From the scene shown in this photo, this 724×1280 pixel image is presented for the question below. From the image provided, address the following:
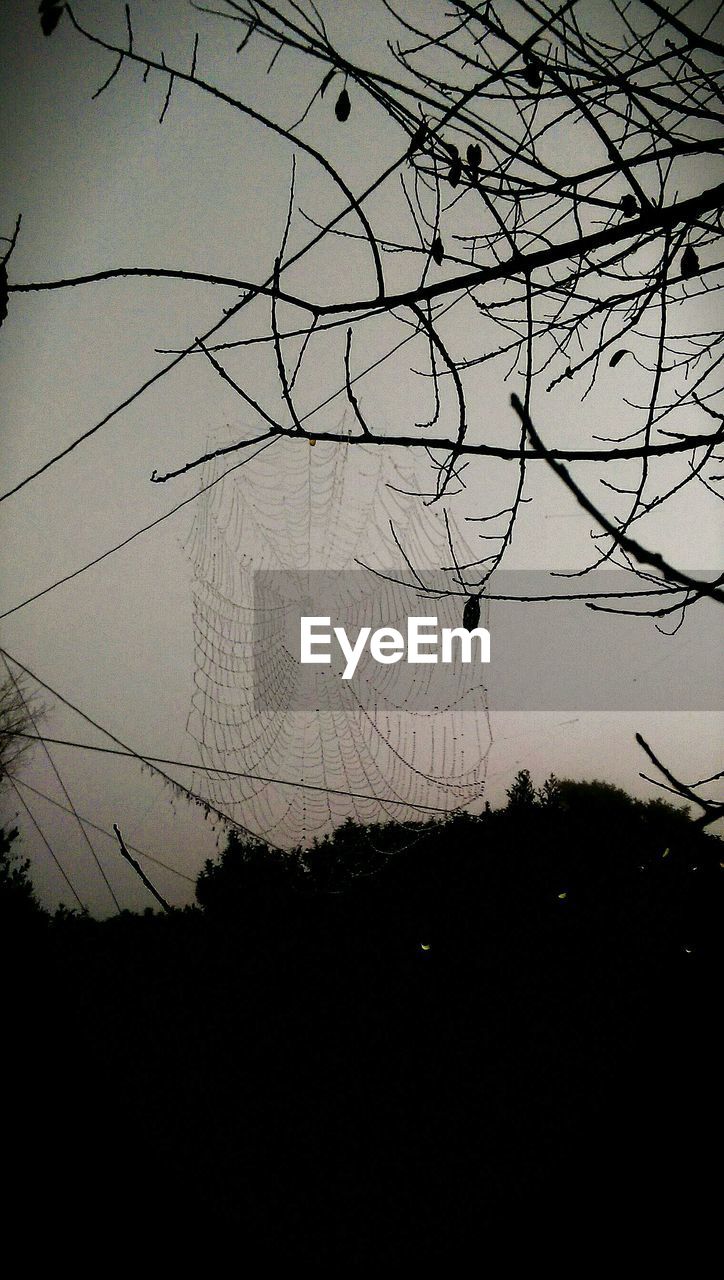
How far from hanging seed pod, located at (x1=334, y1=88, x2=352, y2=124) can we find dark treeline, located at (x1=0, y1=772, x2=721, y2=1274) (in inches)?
84.9

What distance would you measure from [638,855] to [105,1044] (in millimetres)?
3415

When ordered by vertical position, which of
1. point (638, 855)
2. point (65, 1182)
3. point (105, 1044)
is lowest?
point (65, 1182)

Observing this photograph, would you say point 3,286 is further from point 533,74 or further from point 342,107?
point 533,74

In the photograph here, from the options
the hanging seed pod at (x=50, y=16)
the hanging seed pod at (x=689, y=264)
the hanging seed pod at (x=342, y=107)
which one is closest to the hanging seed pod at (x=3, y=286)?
the hanging seed pod at (x=50, y=16)

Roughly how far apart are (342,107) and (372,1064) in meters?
3.44

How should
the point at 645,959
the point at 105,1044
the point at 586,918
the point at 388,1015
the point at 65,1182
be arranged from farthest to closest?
the point at 586,918, the point at 645,959, the point at 388,1015, the point at 105,1044, the point at 65,1182

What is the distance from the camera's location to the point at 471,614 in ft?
2.37

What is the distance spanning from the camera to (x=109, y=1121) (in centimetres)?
251

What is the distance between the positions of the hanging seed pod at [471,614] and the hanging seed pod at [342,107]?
64 cm

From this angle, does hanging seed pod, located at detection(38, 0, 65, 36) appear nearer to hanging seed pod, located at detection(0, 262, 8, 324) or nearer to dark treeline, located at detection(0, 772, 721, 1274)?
hanging seed pod, located at detection(0, 262, 8, 324)

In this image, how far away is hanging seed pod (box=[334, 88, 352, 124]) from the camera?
0.78 meters

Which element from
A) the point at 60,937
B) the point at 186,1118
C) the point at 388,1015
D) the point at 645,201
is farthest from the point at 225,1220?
the point at 645,201

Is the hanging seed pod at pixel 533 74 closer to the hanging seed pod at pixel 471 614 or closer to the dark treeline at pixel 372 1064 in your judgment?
the hanging seed pod at pixel 471 614

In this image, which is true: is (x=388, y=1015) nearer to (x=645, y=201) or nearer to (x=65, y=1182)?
(x=65, y=1182)
